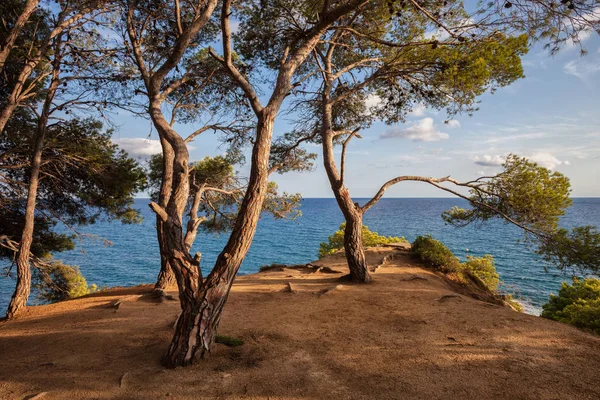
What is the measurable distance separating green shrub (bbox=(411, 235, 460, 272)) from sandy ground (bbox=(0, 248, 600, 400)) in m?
3.79

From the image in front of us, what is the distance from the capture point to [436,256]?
11.5 meters

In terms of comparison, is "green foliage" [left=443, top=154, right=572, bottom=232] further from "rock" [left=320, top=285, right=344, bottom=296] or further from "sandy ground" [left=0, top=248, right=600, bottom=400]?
"rock" [left=320, top=285, right=344, bottom=296]

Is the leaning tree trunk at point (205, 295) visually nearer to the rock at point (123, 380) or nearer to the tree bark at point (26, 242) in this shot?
the rock at point (123, 380)

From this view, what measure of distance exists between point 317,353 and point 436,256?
8.03 metres

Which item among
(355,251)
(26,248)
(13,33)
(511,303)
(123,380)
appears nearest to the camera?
(123,380)

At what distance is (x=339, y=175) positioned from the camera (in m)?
9.39

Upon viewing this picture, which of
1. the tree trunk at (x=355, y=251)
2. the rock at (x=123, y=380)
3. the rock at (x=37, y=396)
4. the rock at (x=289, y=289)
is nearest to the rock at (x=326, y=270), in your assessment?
the tree trunk at (x=355, y=251)

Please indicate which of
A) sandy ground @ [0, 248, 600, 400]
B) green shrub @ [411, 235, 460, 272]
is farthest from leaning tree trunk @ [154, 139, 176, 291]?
green shrub @ [411, 235, 460, 272]

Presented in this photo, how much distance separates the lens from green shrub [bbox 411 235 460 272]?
11.4 m

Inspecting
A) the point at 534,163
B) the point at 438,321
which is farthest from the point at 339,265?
the point at 534,163

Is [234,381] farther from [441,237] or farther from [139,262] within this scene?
[441,237]

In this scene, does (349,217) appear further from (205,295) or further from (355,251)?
(205,295)

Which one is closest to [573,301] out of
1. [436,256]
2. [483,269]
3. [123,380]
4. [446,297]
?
[436,256]

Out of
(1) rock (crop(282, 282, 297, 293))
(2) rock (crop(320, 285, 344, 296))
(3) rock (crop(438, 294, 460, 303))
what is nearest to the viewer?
(3) rock (crop(438, 294, 460, 303))
